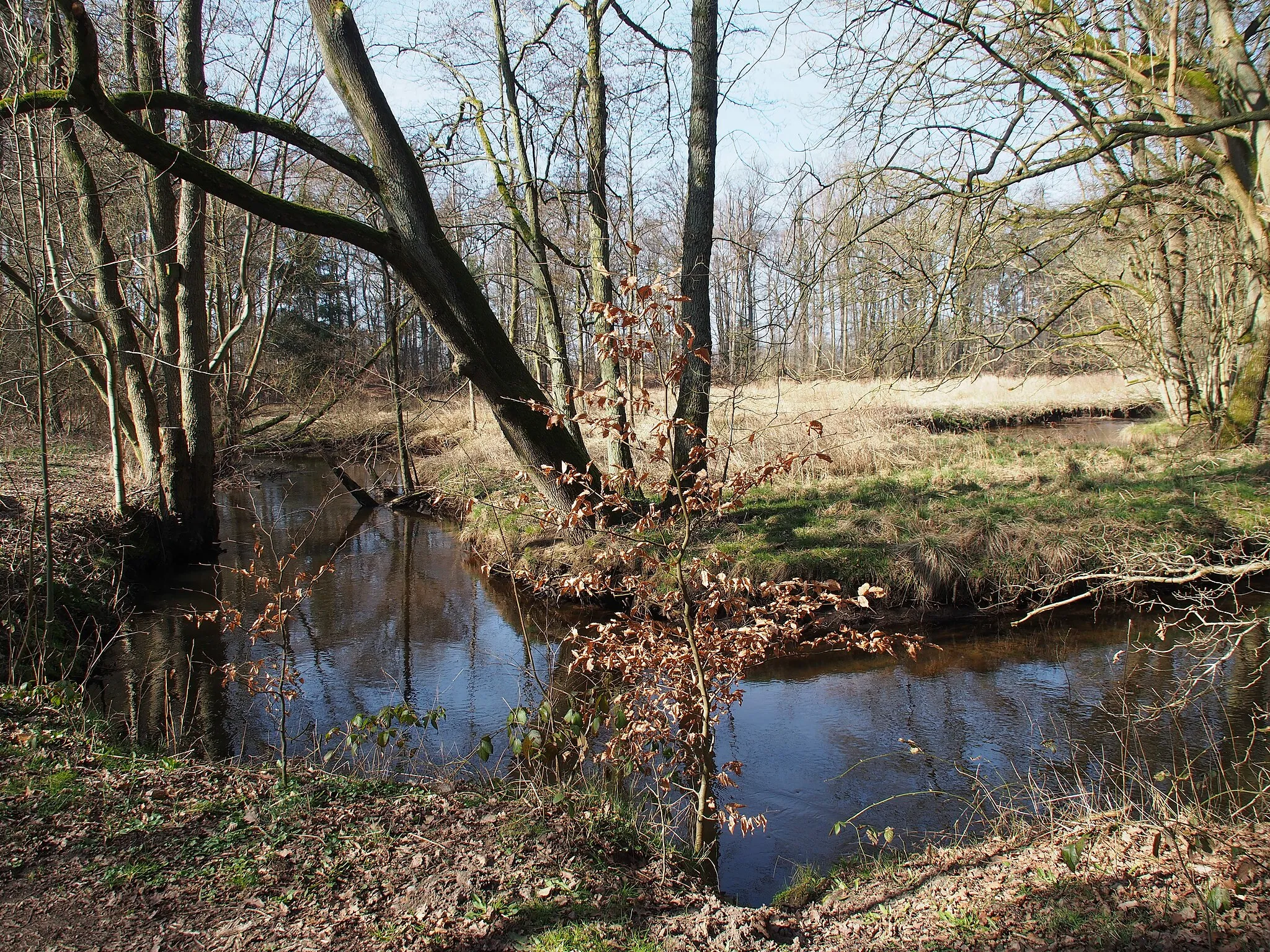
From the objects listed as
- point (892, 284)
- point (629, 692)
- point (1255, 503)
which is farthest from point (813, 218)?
point (1255, 503)

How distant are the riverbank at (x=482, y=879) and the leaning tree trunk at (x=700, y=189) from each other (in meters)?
6.18

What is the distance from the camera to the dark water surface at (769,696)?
213 inches

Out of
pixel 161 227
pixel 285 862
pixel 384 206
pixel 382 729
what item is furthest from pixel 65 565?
pixel 285 862

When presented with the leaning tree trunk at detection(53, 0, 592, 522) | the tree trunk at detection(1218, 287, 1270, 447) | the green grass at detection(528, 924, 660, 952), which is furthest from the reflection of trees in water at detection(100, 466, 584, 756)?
the tree trunk at detection(1218, 287, 1270, 447)

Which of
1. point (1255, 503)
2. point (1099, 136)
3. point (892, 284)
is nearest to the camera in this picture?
point (1099, 136)

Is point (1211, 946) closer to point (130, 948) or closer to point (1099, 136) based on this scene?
point (130, 948)

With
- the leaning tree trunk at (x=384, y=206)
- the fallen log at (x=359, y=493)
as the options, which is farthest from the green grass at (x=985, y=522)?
the fallen log at (x=359, y=493)

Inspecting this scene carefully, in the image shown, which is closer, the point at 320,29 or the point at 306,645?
the point at 320,29

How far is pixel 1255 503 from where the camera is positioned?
9.99 metres

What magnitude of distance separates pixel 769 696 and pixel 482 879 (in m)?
4.49

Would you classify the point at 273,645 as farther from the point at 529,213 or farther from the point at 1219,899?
the point at 1219,899

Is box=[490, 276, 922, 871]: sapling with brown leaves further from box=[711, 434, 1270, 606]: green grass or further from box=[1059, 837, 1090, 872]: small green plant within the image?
box=[711, 434, 1270, 606]: green grass

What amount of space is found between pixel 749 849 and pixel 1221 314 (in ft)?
43.1

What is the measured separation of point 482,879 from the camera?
330 centimetres
